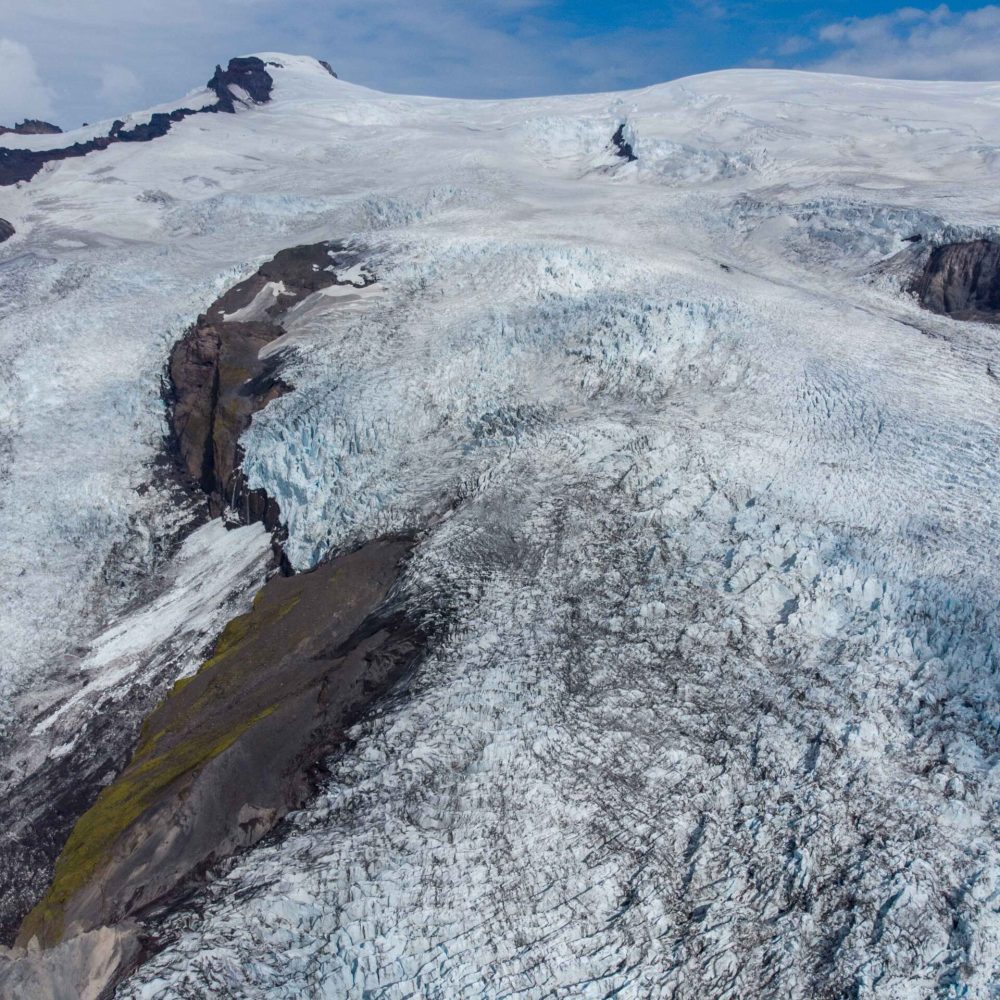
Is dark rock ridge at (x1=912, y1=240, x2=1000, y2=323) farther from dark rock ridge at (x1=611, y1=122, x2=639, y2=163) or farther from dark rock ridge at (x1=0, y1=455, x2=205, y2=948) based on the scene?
dark rock ridge at (x1=0, y1=455, x2=205, y2=948)

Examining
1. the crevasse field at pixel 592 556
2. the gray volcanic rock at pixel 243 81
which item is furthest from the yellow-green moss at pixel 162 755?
the gray volcanic rock at pixel 243 81

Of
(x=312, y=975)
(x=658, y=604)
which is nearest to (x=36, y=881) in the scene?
(x=312, y=975)

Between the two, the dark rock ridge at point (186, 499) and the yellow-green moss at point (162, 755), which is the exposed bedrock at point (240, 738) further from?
the dark rock ridge at point (186, 499)

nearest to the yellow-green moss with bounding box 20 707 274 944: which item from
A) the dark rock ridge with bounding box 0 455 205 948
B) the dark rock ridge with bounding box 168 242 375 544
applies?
the dark rock ridge with bounding box 0 455 205 948

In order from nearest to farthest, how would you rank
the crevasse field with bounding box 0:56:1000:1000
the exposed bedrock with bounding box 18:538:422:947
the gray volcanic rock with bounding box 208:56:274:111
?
the crevasse field with bounding box 0:56:1000:1000
the exposed bedrock with bounding box 18:538:422:947
the gray volcanic rock with bounding box 208:56:274:111

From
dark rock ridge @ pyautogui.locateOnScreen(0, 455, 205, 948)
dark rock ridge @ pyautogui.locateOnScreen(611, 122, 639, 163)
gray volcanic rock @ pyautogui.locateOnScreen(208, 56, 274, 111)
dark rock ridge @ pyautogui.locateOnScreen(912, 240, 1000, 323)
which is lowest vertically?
dark rock ridge @ pyautogui.locateOnScreen(0, 455, 205, 948)

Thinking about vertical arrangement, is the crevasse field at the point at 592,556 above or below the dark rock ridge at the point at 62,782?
above

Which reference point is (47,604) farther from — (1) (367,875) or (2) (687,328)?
(2) (687,328)
